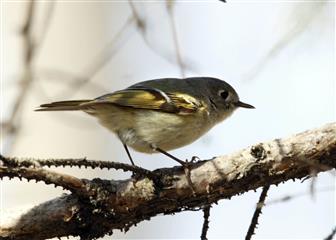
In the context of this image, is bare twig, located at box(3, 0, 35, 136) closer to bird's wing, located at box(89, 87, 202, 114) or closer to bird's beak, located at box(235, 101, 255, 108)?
bird's wing, located at box(89, 87, 202, 114)

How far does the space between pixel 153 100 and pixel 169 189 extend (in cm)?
95

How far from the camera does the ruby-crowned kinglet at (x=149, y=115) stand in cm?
282

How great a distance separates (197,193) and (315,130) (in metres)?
0.45

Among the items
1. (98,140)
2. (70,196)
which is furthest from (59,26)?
(70,196)

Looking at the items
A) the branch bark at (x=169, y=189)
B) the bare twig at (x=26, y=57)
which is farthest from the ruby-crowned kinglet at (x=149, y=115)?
the branch bark at (x=169, y=189)

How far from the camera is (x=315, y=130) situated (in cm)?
206

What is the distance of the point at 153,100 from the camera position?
2.99 meters

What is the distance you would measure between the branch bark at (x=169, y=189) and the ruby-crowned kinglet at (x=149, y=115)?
0.73 m

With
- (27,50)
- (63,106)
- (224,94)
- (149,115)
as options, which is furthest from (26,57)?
(224,94)

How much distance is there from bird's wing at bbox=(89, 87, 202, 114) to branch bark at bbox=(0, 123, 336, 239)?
83 centimetres

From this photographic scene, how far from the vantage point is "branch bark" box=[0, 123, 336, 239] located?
6.63ft

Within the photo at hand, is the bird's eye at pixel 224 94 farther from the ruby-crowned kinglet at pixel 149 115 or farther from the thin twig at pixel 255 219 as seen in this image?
the thin twig at pixel 255 219

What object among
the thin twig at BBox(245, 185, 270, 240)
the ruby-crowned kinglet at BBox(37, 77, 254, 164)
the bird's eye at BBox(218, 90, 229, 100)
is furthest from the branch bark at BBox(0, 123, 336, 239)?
the bird's eye at BBox(218, 90, 229, 100)

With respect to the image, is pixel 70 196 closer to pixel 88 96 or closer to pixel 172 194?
pixel 172 194
